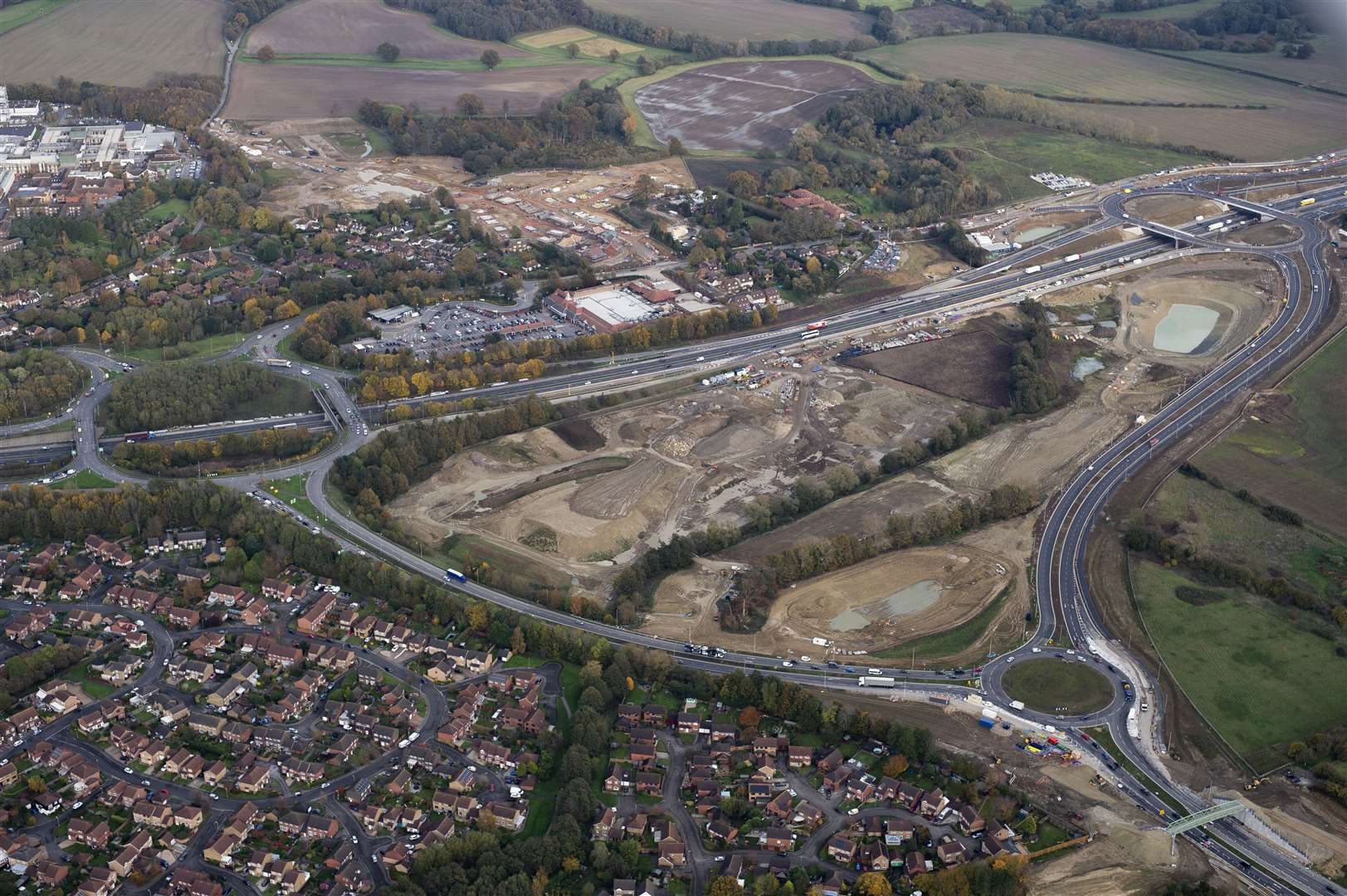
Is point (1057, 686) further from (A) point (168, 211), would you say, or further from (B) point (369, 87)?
(B) point (369, 87)

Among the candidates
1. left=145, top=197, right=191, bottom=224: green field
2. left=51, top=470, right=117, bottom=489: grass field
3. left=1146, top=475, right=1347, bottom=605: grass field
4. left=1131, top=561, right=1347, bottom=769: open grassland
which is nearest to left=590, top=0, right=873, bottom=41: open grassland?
left=145, top=197, right=191, bottom=224: green field

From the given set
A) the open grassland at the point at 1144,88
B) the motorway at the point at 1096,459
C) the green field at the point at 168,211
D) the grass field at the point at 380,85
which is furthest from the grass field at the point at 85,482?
the open grassland at the point at 1144,88

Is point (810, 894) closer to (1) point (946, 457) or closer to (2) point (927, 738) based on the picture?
(2) point (927, 738)

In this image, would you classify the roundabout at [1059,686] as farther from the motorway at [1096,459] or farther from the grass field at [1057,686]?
the motorway at [1096,459]

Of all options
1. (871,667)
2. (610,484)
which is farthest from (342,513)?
(871,667)

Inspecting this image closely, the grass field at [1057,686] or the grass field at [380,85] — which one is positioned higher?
the grass field at [380,85]

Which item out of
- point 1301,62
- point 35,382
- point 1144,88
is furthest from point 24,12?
point 1301,62
